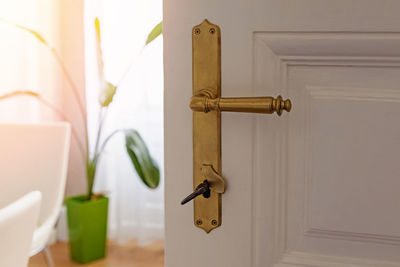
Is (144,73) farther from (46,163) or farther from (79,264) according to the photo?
(79,264)

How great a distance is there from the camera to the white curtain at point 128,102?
290 cm

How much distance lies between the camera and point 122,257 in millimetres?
2986

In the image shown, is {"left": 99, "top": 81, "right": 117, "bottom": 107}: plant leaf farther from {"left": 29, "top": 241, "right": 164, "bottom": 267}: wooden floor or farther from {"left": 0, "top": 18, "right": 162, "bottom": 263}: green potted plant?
{"left": 29, "top": 241, "right": 164, "bottom": 267}: wooden floor

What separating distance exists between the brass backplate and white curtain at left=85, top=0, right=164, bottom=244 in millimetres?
2014

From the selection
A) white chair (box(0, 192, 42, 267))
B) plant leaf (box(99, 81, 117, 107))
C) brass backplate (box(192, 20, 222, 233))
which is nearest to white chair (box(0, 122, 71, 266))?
plant leaf (box(99, 81, 117, 107))

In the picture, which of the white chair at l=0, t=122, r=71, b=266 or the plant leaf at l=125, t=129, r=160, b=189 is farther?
the plant leaf at l=125, t=129, r=160, b=189

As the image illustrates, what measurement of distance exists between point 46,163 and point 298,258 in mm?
1898

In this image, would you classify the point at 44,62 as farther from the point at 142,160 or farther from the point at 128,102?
the point at 142,160

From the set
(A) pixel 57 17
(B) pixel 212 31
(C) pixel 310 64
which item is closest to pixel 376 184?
(C) pixel 310 64

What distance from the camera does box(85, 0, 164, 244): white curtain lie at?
2.90m

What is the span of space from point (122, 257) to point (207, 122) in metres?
2.29

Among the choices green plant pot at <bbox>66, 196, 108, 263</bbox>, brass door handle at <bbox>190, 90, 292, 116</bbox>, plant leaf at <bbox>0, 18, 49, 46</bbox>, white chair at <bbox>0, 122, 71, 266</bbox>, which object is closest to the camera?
brass door handle at <bbox>190, 90, 292, 116</bbox>

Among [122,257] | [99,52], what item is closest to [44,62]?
[99,52]

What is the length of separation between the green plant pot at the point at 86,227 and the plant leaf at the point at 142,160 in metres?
0.27
